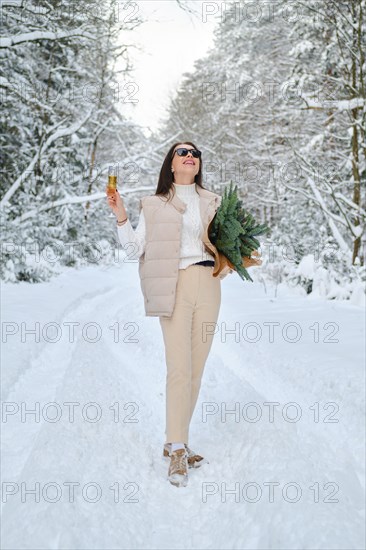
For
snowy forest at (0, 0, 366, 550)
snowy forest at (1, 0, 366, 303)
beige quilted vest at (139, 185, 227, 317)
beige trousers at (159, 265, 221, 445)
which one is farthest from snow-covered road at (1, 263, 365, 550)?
snowy forest at (1, 0, 366, 303)

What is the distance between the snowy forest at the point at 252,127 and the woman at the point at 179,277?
21.2 ft

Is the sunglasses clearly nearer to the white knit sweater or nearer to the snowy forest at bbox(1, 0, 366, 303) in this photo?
the white knit sweater

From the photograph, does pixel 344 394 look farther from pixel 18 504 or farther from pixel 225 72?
pixel 225 72

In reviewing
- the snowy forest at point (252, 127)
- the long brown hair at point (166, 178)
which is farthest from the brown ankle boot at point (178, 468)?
the snowy forest at point (252, 127)

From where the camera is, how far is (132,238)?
3297 millimetres

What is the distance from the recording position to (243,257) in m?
3.47

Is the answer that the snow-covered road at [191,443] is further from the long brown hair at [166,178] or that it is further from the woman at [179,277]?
the long brown hair at [166,178]

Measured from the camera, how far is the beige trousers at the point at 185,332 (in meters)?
3.28

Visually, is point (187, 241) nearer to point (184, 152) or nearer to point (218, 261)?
point (218, 261)

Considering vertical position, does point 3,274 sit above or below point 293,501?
below

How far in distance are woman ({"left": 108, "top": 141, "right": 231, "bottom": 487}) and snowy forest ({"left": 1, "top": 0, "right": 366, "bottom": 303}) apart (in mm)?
6452

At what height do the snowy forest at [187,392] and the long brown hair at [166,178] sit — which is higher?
the long brown hair at [166,178]

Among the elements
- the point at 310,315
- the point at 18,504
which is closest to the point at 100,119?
the point at 310,315

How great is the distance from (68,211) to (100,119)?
4.38 metres
